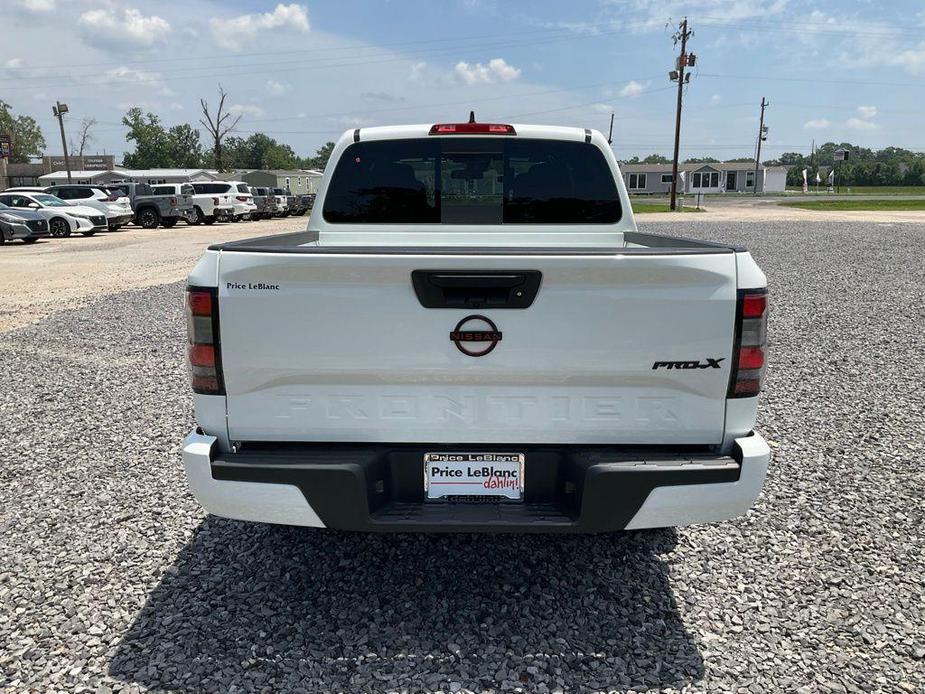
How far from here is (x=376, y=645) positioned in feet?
9.44

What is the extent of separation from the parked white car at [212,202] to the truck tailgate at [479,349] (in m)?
32.0

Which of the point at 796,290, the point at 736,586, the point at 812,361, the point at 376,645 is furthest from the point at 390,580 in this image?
the point at 796,290

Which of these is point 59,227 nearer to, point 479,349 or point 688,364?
point 479,349

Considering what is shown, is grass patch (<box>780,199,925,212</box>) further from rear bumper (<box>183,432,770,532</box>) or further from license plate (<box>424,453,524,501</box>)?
license plate (<box>424,453,524,501</box>)

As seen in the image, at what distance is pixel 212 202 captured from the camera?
3222 cm

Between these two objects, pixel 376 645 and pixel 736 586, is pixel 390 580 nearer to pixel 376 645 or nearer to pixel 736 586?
pixel 376 645

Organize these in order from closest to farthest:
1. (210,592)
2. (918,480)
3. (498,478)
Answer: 1. (498,478)
2. (210,592)
3. (918,480)

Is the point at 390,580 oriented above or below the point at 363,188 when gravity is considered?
below

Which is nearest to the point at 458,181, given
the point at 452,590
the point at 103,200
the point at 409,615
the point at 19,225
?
the point at 452,590

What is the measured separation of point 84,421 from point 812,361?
6.98 m

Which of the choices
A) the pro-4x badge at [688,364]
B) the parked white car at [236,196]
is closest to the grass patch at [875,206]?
the parked white car at [236,196]

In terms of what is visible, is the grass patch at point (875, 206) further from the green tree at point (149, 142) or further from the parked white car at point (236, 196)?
the green tree at point (149, 142)

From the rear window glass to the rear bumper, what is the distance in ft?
6.84

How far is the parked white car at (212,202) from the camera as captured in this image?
1265 inches
